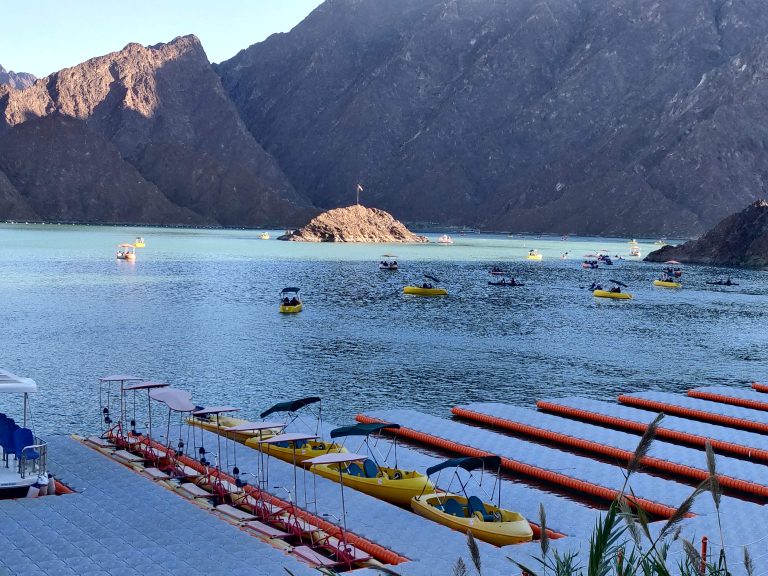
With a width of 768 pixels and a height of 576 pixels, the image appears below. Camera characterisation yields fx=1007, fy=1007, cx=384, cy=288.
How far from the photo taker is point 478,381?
58.2 meters

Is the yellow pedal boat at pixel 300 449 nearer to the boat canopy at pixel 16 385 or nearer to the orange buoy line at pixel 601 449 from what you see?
the boat canopy at pixel 16 385

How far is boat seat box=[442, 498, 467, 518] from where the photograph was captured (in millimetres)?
27766

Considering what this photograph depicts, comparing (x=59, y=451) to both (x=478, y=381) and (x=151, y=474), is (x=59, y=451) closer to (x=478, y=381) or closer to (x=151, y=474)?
(x=151, y=474)

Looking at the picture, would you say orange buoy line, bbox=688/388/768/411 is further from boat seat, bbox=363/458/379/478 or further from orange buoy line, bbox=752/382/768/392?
boat seat, bbox=363/458/379/478

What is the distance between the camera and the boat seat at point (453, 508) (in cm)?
2777

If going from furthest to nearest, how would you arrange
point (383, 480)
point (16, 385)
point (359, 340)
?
point (359, 340) → point (383, 480) → point (16, 385)

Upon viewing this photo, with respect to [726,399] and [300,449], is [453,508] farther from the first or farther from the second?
[726,399]

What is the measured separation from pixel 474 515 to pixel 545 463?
8.86 metres

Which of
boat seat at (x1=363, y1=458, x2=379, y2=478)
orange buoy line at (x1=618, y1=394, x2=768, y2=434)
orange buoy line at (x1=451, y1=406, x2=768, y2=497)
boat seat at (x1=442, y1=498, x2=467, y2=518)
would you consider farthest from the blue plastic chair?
orange buoy line at (x1=618, y1=394, x2=768, y2=434)

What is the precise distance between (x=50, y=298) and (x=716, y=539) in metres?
86.7

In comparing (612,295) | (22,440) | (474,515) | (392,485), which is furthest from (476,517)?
(612,295)

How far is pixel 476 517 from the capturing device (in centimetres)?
2705

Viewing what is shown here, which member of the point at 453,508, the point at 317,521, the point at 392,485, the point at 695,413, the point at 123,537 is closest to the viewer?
the point at 123,537

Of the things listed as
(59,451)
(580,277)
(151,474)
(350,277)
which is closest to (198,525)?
(151,474)
